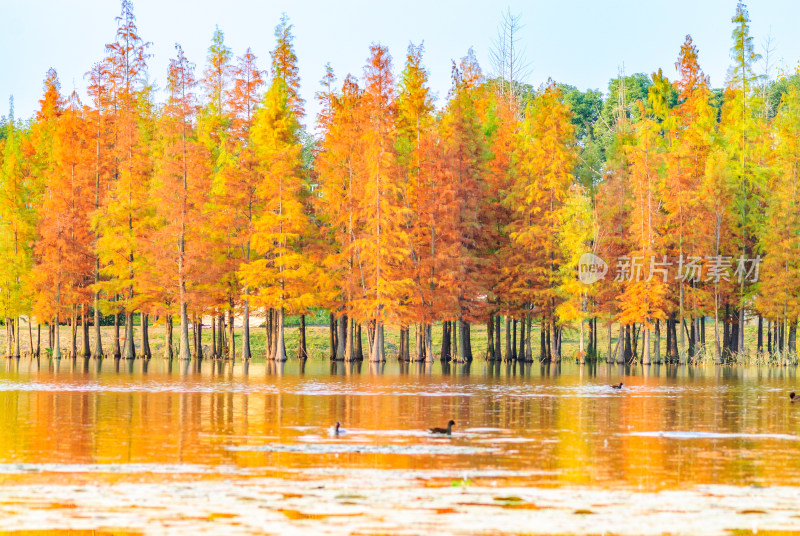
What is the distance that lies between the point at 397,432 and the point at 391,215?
44378 millimetres

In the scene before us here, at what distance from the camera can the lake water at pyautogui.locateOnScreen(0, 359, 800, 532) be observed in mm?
19688

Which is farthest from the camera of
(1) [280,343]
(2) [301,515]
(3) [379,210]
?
(1) [280,343]

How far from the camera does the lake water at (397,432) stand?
19688 millimetres

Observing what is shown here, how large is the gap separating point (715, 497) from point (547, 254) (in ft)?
191

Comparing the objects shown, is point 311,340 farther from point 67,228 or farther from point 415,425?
point 415,425

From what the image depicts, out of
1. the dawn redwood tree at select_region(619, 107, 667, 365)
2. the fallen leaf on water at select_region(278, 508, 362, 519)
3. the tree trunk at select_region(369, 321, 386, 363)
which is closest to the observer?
the fallen leaf on water at select_region(278, 508, 362, 519)

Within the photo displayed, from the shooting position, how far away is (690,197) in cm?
7469

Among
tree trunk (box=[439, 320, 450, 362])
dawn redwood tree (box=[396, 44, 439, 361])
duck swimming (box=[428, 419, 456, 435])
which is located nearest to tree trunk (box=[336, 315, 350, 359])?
dawn redwood tree (box=[396, 44, 439, 361])

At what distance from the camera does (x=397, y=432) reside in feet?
88.6

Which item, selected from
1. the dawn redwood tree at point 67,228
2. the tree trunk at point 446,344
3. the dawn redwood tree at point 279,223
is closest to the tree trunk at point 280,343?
the dawn redwood tree at point 279,223

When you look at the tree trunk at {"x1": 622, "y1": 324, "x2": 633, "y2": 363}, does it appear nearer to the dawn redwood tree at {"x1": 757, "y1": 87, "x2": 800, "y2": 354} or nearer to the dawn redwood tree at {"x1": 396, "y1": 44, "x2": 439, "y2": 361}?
the dawn redwood tree at {"x1": 757, "y1": 87, "x2": 800, "y2": 354}

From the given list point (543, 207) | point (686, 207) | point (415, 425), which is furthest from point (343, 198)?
point (415, 425)

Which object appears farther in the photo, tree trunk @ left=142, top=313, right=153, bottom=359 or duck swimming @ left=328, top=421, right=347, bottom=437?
tree trunk @ left=142, top=313, right=153, bottom=359

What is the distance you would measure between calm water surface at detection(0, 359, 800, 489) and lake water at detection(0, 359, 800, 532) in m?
0.07
